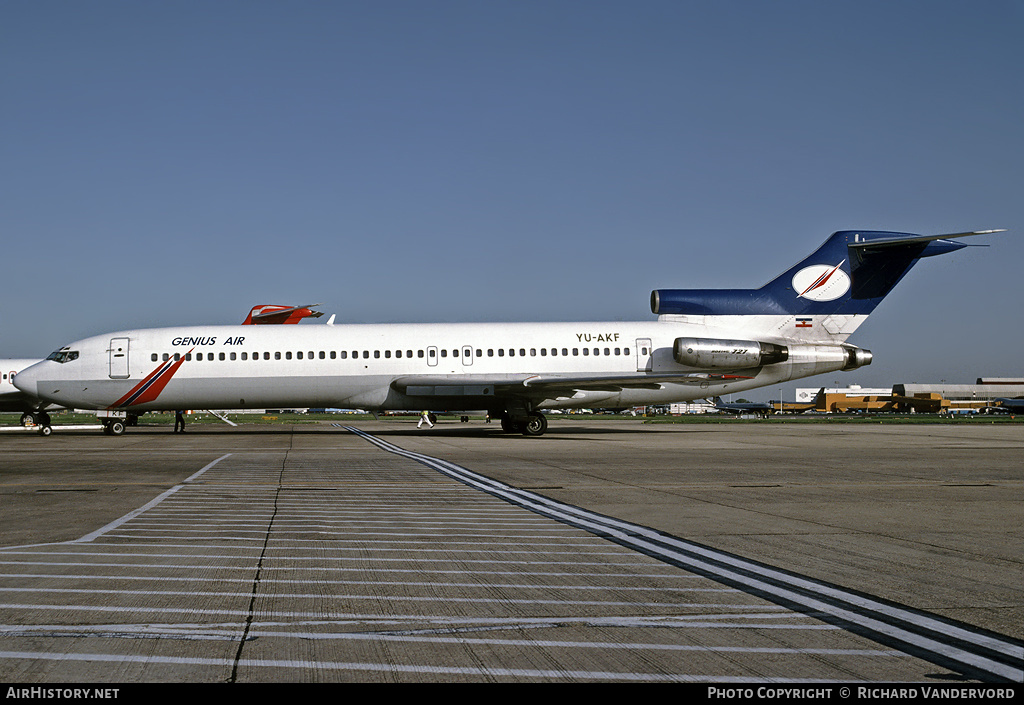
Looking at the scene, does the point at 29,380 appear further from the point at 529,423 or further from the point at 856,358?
the point at 856,358

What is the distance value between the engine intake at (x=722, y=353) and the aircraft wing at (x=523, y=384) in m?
0.58

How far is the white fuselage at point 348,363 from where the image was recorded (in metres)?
30.9

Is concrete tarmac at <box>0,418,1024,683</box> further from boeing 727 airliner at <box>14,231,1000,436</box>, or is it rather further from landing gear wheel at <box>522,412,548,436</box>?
landing gear wheel at <box>522,412,548,436</box>

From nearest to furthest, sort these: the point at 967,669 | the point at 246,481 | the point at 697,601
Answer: the point at 967,669 < the point at 697,601 < the point at 246,481

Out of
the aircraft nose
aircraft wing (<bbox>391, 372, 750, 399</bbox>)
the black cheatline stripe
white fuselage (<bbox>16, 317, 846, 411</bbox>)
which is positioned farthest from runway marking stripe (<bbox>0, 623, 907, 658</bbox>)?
the aircraft nose

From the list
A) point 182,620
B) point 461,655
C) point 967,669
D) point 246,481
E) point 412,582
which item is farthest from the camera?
point 246,481

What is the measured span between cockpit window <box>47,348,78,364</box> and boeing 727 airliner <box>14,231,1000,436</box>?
0.16 ft

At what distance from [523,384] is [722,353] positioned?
753 centimetres

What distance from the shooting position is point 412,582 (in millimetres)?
6348

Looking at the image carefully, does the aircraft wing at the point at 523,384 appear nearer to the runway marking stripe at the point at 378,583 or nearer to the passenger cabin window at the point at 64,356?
the passenger cabin window at the point at 64,356

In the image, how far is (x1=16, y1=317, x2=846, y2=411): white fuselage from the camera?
101ft

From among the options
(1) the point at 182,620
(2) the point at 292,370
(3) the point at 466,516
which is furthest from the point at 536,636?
(2) the point at 292,370

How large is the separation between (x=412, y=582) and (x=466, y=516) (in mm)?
3758
